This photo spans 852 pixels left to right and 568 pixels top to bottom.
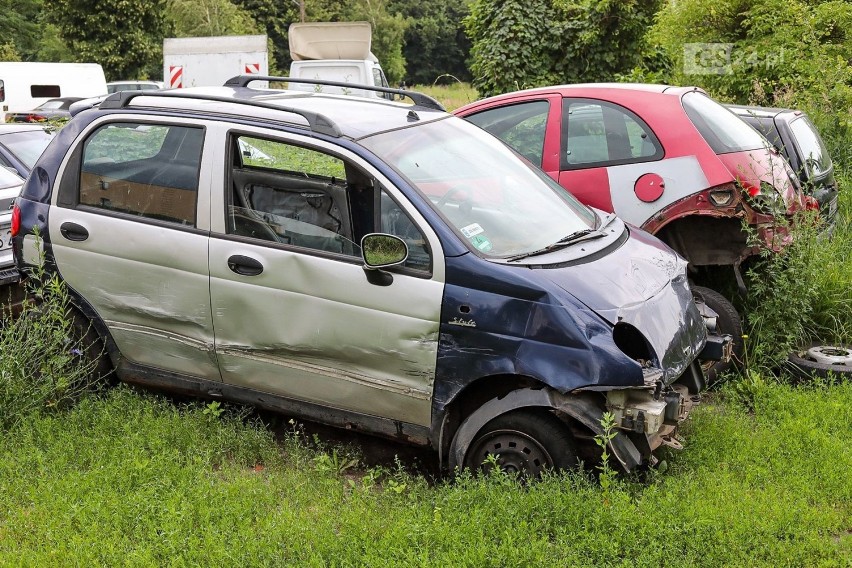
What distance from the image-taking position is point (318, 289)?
14.8ft

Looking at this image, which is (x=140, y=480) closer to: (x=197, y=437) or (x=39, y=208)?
(x=197, y=437)

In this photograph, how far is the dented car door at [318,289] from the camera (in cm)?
436

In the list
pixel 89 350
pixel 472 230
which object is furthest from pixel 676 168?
pixel 89 350

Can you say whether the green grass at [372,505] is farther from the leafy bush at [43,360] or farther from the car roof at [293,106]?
the car roof at [293,106]

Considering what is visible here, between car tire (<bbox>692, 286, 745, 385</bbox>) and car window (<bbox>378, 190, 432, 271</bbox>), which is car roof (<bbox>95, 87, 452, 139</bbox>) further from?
car tire (<bbox>692, 286, 745, 385</bbox>)

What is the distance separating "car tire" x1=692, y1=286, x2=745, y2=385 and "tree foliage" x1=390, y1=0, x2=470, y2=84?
68228 mm

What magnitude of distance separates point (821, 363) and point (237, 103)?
404cm

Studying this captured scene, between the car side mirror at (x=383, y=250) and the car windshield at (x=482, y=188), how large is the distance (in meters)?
0.30

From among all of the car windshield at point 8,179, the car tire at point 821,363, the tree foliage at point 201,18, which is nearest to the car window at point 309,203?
the car tire at point 821,363

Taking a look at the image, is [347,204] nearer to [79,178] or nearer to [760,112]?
[79,178]

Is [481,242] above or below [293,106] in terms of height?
below

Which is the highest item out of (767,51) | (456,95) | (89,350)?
(767,51)

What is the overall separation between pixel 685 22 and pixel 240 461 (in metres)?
11.6

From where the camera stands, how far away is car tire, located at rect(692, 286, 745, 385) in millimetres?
5871
